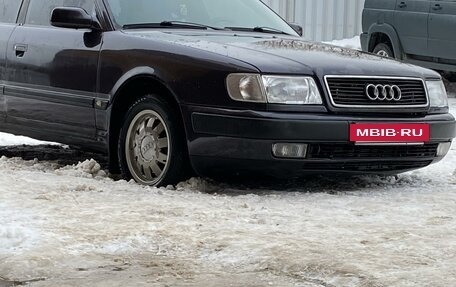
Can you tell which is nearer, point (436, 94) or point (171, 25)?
point (436, 94)

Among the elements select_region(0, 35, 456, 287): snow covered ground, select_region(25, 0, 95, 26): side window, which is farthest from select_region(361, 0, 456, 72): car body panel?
select_region(25, 0, 95, 26): side window

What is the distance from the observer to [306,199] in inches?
214

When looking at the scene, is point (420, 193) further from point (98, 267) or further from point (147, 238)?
point (98, 267)

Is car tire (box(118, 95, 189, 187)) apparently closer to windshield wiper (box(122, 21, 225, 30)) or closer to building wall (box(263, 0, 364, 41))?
windshield wiper (box(122, 21, 225, 30))

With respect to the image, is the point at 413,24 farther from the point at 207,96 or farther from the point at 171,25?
the point at 207,96

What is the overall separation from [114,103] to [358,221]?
1.99 metres

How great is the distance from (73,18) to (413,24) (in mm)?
7137

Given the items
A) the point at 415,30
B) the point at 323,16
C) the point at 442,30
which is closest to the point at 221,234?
the point at 442,30

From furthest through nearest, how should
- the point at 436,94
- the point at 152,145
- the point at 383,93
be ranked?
the point at 436,94 < the point at 152,145 < the point at 383,93

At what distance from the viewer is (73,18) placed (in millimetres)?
6230

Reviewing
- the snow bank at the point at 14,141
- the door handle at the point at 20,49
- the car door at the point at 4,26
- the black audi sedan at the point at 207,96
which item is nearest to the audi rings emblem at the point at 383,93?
the black audi sedan at the point at 207,96

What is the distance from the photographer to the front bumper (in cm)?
540

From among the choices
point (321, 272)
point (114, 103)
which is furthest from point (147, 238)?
point (114, 103)

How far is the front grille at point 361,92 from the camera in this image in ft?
18.2
